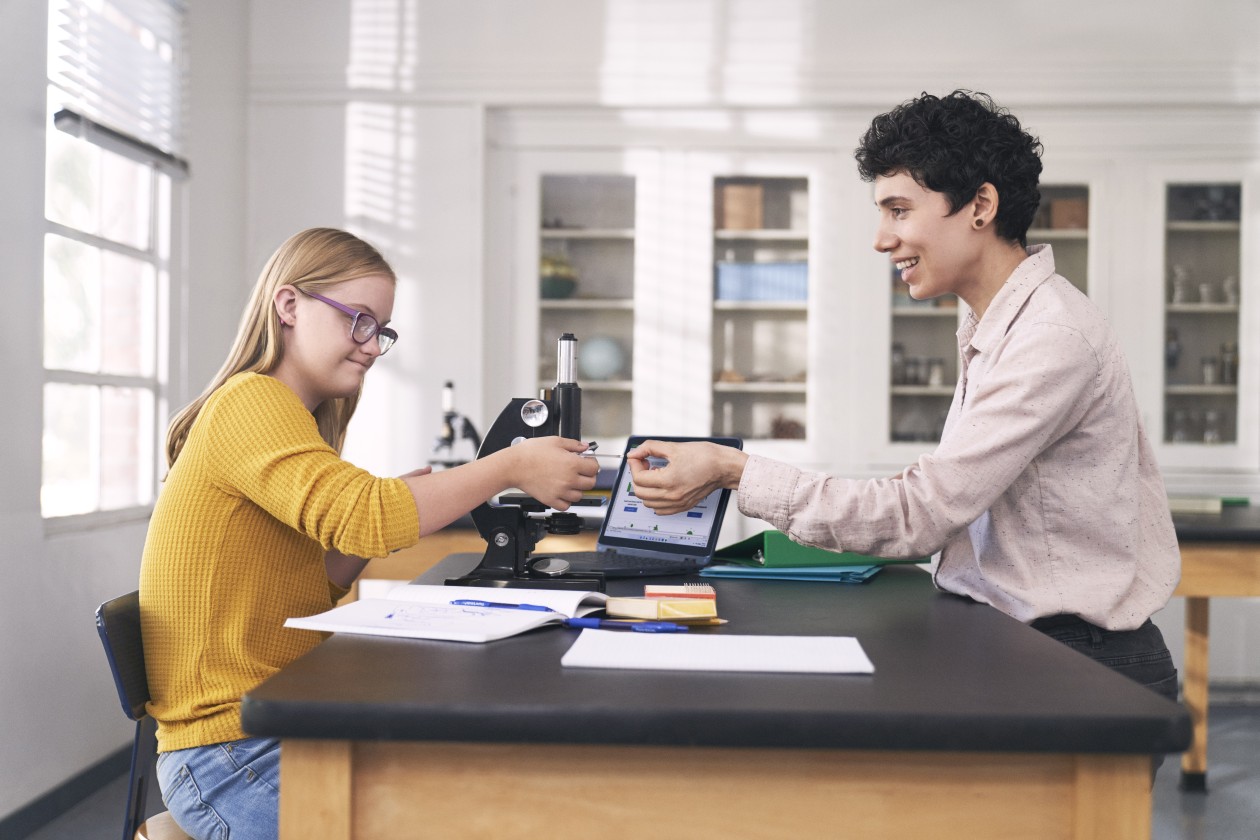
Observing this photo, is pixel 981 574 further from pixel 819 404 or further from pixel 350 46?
pixel 350 46

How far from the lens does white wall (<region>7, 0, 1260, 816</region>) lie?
404cm

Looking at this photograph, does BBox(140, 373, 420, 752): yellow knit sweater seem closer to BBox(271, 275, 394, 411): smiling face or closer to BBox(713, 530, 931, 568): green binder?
BBox(271, 275, 394, 411): smiling face

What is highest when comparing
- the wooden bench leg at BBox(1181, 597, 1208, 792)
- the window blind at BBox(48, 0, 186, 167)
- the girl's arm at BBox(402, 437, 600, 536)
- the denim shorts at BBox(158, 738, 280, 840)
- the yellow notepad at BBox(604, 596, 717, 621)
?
the window blind at BBox(48, 0, 186, 167)

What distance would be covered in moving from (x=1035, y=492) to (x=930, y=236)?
41 cm

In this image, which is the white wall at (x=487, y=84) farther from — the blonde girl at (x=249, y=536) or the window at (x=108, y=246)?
the blonde girl at (x=249, y=536)

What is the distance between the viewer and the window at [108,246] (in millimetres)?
2672

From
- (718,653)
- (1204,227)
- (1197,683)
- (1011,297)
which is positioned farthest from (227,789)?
(1204,227)

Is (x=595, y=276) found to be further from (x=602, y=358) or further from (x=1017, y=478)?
(x=1017, y=478)

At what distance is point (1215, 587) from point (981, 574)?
4.63 ft

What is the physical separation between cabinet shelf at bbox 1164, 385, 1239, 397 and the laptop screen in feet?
10.2

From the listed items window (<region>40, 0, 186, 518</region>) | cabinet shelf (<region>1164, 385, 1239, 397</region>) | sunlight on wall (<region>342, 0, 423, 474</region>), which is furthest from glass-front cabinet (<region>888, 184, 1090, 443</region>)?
window (<region>40, 0, 186, 518</region>)

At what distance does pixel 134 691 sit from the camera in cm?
131

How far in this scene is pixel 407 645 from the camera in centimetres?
110

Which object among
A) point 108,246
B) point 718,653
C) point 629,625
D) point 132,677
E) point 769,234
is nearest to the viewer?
point 718,653
